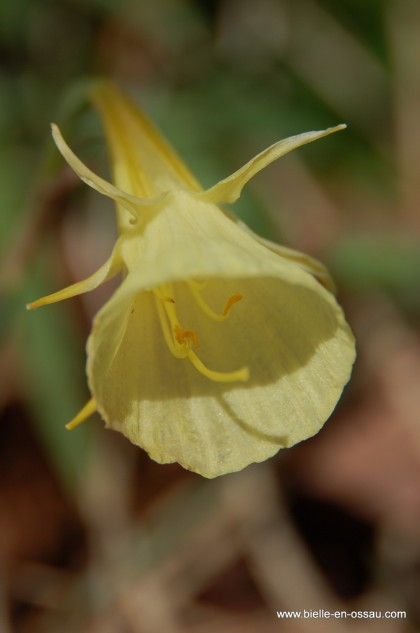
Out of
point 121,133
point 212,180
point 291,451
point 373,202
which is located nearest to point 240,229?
point 121,133

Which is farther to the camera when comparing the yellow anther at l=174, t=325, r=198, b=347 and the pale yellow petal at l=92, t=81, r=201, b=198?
the pale yellow petal at l=92, t=81, r=201, b=198

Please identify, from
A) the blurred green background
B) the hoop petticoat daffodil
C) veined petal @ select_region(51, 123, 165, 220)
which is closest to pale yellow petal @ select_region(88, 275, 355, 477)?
the hoop petticoat daffodil

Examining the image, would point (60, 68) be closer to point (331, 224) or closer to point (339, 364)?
point (331, 224)

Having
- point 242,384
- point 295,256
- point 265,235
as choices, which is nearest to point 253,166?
point 295,256

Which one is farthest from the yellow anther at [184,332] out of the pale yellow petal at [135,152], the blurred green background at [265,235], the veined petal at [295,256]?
the blurred green background at [265,235]

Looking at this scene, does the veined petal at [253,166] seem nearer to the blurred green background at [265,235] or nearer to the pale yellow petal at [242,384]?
the pale yellow petal at [242,384]

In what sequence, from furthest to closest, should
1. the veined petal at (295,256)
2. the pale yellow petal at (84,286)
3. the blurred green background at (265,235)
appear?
1. the blurred green background at (265,235)
2. the veined petal at (295,256)
3. the pale yellow petal at (84,286)

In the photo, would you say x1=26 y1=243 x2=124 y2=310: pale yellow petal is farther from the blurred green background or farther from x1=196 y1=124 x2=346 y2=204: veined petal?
the blurred green background
